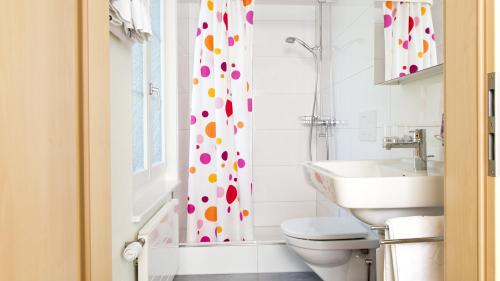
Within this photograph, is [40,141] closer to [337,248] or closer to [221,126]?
[337,248]

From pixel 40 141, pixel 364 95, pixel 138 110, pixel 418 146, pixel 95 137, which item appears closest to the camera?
pixel 40 141

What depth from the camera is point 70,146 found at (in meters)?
0.57

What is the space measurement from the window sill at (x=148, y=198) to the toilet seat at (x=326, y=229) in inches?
26.8

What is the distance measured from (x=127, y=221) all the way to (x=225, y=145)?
1164 mm

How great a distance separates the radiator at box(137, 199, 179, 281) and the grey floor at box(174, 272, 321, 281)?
0.16 m

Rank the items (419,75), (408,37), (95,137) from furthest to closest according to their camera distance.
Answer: (408,37)
(419,75)
(95,137)

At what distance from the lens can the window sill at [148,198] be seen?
147 centimetres

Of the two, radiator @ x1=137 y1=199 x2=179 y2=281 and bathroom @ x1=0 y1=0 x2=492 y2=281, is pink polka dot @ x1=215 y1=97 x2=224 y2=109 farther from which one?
radiator @ x1=137 y1=199 x2=179 y2=281

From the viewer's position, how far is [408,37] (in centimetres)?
163

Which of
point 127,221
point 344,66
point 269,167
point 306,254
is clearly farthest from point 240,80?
point 127,221

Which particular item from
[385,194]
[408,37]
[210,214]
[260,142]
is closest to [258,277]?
[210,214]

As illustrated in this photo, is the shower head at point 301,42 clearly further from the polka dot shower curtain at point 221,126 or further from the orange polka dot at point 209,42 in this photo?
the orange polka dot at point 209,42

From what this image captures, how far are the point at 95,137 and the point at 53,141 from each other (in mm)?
109

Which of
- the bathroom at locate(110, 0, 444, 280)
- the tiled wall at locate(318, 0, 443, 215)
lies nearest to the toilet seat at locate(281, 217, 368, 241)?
the bathroom at locate(110, 0, 444, 280)
